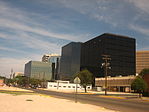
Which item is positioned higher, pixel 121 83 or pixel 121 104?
pixel 121 83

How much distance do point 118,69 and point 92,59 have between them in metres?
21.4

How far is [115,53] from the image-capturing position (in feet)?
463

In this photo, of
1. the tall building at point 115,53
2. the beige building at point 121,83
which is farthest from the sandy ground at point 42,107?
the tall building at point 115,53

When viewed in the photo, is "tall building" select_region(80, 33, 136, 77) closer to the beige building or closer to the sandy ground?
the beige building

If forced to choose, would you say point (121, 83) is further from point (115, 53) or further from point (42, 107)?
point (42, 107)

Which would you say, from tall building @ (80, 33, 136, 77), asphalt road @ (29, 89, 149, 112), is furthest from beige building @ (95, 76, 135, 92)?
asphalt road @ (29, 89, 149, 112)

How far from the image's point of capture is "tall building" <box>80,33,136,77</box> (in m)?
139

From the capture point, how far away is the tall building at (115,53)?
139000 millimetres

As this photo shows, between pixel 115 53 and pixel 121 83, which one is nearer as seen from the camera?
pixel 121 83

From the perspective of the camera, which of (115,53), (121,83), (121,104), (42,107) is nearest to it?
(42,107)

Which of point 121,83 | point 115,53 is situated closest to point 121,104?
point 121,83

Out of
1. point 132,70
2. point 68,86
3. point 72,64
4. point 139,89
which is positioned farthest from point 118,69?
point 139,89

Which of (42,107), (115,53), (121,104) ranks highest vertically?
(115,53)

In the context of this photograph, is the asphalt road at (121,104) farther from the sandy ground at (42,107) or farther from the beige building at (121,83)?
the beige building at (121,83)
